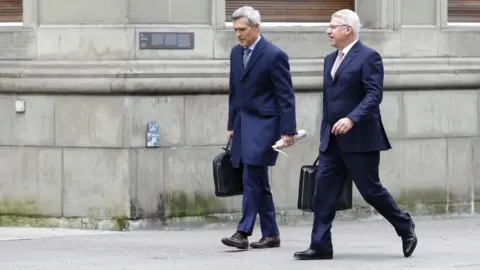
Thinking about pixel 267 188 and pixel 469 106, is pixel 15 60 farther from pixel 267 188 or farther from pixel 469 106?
pixel 469 106

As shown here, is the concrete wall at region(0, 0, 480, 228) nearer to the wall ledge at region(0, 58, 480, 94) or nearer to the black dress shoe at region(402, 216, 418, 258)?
the wall ledge at region(0, 58, 480, 94)

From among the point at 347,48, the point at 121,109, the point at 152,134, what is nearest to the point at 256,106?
the point at 347,48

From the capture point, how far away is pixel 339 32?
990 centimetres

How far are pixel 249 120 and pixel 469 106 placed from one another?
3.74m

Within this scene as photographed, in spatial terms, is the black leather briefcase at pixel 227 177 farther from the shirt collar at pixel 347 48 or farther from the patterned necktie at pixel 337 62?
the shirt collar at pixel 347 48

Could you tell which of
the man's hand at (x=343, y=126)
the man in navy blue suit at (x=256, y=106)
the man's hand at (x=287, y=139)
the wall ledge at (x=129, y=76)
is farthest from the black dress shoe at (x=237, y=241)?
the wall ledge at (x=129, y=76)

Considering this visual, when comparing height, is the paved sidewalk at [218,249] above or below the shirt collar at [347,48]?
below

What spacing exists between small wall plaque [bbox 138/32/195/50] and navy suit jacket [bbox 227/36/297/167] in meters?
1.76

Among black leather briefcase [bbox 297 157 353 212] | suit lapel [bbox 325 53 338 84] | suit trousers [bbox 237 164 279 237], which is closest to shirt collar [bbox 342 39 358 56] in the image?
suit lapel [bbox 325 53 338 84]

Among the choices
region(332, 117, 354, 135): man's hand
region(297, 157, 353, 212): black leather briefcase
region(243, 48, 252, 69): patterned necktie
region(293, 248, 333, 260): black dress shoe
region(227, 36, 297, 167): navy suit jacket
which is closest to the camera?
region(332, 117, 354, 135): man's hand

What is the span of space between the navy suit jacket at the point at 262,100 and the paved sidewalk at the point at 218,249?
30.9 inches

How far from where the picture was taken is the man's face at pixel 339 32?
32.5 ft

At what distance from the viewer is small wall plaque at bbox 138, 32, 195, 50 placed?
40.3 feet

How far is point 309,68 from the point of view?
Result: 1294cm
